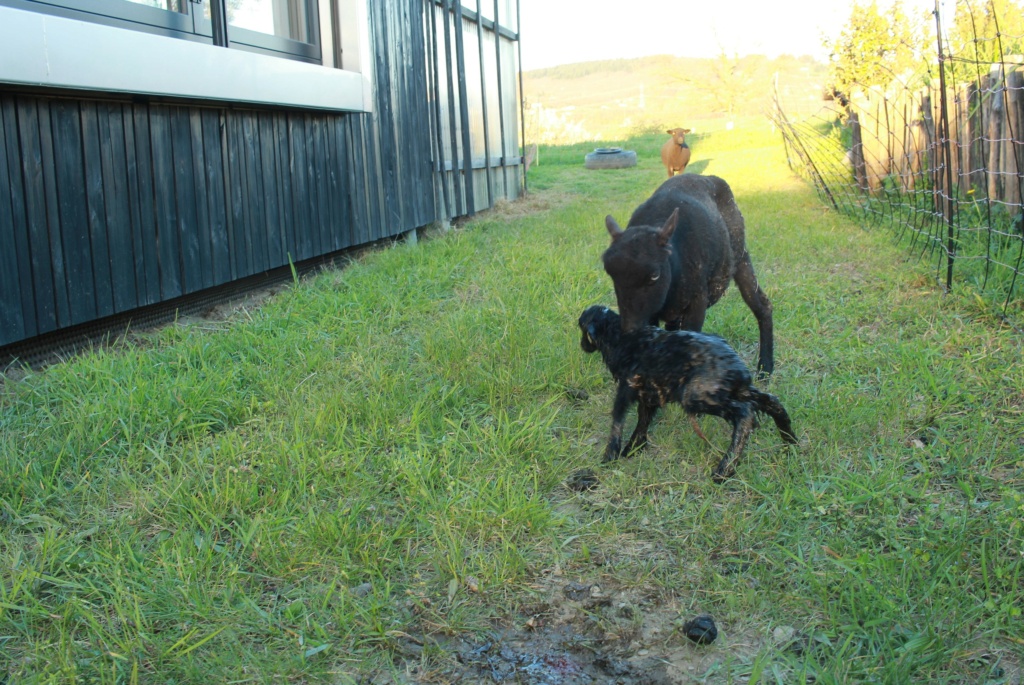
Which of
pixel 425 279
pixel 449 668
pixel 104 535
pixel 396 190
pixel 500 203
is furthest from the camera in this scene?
pixel 500 203

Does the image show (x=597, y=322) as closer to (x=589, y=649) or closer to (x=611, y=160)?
(x=589, y=649)

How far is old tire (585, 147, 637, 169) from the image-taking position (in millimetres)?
20016

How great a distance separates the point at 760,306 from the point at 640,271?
5.10ft

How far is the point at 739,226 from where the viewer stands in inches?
205

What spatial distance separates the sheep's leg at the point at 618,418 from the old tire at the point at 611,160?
17.1 metres

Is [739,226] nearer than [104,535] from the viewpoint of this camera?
No

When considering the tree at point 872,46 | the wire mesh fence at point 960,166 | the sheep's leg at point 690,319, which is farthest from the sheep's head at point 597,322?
the tree at point 872,46

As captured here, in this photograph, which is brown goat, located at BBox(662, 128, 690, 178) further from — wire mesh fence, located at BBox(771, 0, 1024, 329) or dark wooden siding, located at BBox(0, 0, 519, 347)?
dark wooden siding, located at BBox(0, 0, 519, 347)

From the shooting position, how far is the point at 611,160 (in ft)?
65.8

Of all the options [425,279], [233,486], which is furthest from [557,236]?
[233,486]

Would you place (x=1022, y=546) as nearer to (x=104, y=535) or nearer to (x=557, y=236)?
(x=104, y=535)

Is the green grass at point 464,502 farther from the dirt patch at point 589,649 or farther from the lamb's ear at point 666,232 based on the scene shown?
the lamb's ear at point 666,232

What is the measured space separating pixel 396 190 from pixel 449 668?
716 centimetres

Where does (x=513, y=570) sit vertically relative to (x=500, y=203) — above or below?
below
